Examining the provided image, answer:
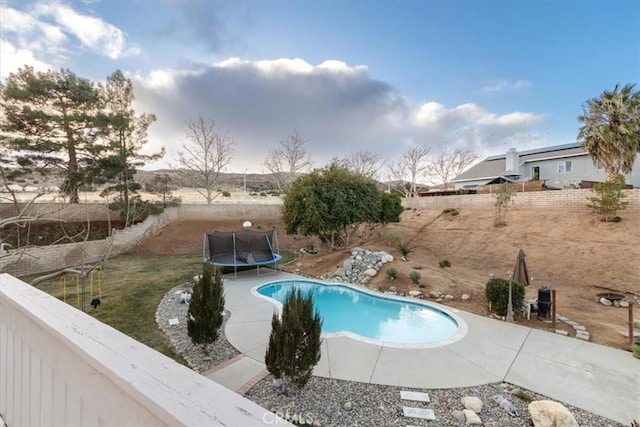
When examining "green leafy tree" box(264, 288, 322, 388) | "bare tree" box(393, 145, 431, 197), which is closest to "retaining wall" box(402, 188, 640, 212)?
"bare tree" box(393, 145, 431, 197)

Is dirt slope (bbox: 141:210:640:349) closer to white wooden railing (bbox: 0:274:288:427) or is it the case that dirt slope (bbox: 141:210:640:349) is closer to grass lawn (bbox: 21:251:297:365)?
grass lawn (bbox: 21:251:297:365)

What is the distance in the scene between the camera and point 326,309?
8.48m

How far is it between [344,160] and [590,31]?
78.1 ft

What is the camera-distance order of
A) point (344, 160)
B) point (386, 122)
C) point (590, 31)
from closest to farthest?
point (590, 31) → point (386, 122) → point (344, 160)

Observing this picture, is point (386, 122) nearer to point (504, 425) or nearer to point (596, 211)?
point (596, 211)

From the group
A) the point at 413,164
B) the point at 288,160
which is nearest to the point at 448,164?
the point at 413,164

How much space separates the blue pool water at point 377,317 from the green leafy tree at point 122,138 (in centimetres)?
1120

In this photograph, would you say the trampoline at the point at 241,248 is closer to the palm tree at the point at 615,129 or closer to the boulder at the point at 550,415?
the boulder at the point at 550,415

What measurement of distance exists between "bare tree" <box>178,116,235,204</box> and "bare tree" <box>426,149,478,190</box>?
23.2 meters

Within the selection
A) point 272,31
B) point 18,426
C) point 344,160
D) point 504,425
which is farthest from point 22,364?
point 344,160

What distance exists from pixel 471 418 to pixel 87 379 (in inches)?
165

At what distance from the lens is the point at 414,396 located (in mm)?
4086

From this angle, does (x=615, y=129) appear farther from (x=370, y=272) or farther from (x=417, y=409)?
(x=417, y=409)

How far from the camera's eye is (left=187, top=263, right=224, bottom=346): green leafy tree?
4.91 metres
